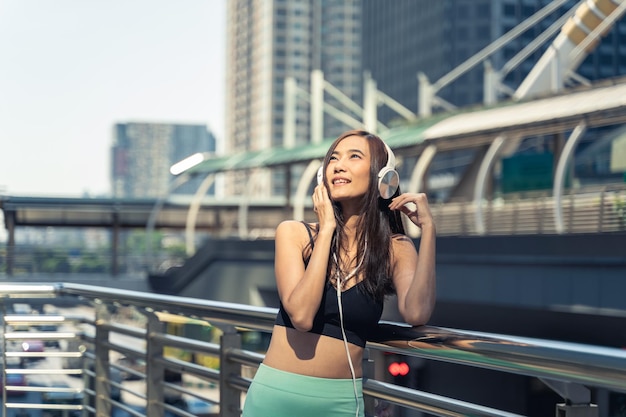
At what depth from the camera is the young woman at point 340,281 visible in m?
3.02

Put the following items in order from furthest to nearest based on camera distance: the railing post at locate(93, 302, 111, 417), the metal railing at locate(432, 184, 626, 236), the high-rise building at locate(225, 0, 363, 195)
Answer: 1. the high-rise building at locate(225, 0, 363, 195)
2. the metal railing at locate(432, 184, 626, 236)
3. the railing post at locate(93, 302, 111, 417)

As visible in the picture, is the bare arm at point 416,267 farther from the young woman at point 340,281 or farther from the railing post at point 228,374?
the railing post at point 228,374

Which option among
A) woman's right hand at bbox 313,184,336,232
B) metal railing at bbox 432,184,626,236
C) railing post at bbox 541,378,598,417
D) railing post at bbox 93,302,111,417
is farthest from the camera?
metal railing at bbox 432,184,626,236

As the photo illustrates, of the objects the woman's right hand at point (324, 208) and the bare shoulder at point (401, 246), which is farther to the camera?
the bare shoulder at point (401, 246)

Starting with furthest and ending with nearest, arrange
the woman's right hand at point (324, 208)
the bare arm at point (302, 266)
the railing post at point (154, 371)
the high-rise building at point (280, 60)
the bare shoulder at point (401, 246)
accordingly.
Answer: the high-rise building at point (280, 60), the railing post at point (154, 371), the bare shoulder at point (401, 246), the woman's right hand at point (324, 208), the bare arm at point (302, 266)

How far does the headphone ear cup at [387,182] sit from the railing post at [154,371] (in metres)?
2.56

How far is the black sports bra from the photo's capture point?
3.03 meters

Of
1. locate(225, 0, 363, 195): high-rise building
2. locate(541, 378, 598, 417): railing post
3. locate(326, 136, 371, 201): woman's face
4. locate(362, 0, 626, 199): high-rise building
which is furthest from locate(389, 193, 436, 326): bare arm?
locate(225, 0, 363, 195): high-rise building

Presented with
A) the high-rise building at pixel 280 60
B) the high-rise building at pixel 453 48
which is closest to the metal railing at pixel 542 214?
the high-rise building at pixel 453 48

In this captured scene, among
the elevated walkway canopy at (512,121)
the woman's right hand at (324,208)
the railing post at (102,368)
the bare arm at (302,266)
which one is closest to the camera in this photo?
the bare arm at (302,266)

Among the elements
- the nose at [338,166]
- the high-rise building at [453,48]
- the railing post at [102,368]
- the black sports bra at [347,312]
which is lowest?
the railing post at [102,368]

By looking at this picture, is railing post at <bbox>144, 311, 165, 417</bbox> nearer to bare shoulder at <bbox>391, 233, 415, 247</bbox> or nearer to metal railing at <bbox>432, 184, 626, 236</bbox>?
bare shoulder at <bbox>391, 233, 415, 247</bbox>

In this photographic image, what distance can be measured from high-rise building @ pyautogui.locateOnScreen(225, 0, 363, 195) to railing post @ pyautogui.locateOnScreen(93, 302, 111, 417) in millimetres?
167851

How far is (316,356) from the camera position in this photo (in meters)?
3.05
